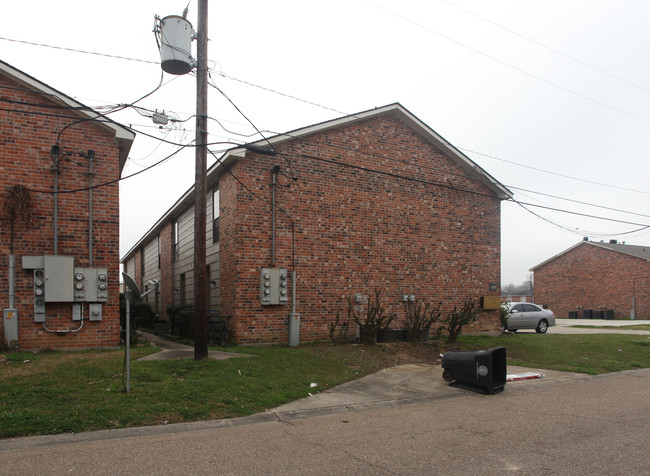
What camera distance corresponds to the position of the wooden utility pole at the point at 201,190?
31.2 feet

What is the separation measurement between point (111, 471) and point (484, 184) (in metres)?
15.5

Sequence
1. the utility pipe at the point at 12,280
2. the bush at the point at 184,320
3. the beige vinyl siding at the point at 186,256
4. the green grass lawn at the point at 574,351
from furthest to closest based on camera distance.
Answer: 1. the beige vinyl siding at the point at 186,256
2. the bush at the point at 184,320
3. the green grass lawn at the point at 574,351
4. the utility pipe at the point at 12,280

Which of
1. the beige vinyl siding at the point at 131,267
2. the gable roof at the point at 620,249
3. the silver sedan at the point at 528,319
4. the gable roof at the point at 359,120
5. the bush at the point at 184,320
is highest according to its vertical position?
the gable roof at the point at 359,120

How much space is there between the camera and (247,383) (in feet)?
27.6

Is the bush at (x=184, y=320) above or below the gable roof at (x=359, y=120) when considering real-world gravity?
below

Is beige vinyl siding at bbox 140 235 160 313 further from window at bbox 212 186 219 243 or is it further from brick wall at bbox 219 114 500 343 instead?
brick wall at bbox 219 114 500 343

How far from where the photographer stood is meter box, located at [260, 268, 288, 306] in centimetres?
1306

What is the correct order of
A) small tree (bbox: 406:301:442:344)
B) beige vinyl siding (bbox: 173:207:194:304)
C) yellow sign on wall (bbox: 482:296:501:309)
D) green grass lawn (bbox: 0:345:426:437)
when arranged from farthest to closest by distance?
beige vinyl siding (bbox: 173:207:194:304) < yellow sign on wall (bbox: 482:296:501:309) < small tree (bbox: 406:301:442:344) < green grass lawn (bbox: 0:345:426:437)

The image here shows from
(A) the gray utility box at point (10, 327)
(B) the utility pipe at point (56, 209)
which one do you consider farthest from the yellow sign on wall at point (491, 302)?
(A) the gray utility box at point (10, 327)

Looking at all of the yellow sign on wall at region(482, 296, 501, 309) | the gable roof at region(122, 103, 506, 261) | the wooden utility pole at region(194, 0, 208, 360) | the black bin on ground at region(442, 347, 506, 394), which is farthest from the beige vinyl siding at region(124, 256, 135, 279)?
the black bin on ground at region(442, 347, 506, 394)

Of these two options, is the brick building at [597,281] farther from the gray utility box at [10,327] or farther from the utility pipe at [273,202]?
A: the gray utility box at [10,327]

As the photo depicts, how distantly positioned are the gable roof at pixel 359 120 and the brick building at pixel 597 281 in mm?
25201

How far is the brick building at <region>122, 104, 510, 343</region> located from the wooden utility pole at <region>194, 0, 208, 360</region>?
3.12 m

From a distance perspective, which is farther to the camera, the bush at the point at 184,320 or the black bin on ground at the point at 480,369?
the bush at the point at 184,320
